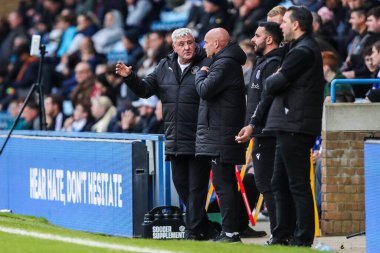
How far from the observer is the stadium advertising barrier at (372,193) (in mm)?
11227

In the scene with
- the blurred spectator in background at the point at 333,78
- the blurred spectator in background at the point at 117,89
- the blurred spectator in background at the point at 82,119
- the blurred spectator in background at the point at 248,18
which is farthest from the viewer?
the blurred spectator in background at the point at 117,89

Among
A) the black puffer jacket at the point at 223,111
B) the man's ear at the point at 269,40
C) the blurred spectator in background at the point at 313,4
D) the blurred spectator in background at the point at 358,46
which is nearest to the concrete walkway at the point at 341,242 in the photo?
the black puffer jacket at the point at 223,111

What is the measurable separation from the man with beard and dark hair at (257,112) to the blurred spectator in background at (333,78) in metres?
2.46

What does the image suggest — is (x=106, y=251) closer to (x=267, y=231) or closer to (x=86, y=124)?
(x=267, y=231)

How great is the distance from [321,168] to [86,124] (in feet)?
21.2

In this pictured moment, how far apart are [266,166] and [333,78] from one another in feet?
11.5

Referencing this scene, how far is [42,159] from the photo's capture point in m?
15.7

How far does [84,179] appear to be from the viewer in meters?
14.8

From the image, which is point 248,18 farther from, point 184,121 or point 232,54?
point 232,54

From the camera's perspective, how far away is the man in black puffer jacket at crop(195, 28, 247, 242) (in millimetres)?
12258

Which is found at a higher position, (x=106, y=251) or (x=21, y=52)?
(x=21, y=52)

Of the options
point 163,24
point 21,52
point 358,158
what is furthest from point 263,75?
point 21,52

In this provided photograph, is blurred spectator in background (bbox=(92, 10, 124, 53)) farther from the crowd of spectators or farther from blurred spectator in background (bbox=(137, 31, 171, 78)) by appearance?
blurred spectator in background (bbox=(137, 31, 171, 78))

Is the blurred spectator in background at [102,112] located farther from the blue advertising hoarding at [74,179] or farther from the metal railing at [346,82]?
the metal railing at [346,82]
